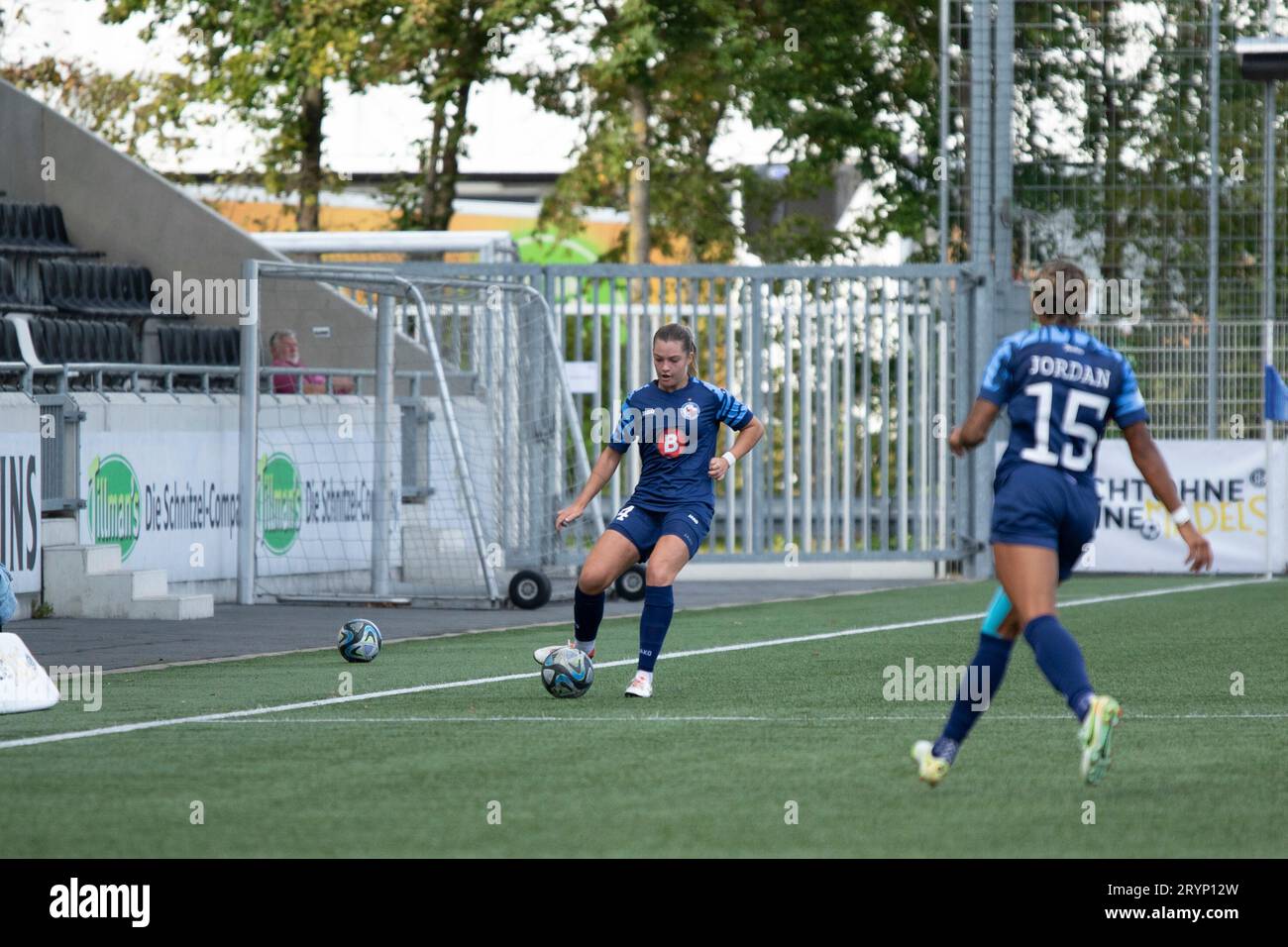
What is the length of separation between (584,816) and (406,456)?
13.9 meters

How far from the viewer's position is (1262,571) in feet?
73.5

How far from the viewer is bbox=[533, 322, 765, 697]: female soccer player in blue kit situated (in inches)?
424

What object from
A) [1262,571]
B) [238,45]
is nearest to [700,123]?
[238,45]

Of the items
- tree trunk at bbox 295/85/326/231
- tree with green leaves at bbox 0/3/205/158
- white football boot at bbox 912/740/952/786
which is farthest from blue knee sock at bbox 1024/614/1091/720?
tree with green leaves at bbox 0/3/205/158

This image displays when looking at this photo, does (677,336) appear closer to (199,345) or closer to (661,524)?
(661,524)

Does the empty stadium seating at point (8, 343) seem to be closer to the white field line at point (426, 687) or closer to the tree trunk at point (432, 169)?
the white field line at point (426, 687)

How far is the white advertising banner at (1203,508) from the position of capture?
22516mm

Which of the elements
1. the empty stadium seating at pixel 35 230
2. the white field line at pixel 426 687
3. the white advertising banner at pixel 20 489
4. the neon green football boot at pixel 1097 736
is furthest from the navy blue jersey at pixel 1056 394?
the empty stadium seating at pixel 35 230

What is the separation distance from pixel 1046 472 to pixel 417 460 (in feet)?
44.3

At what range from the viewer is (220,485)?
58.4 feet

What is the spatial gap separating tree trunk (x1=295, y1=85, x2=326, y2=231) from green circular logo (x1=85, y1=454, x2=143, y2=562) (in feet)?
60.8

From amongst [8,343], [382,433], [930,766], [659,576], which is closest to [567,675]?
[659,576]

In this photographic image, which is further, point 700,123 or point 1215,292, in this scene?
point 700,123

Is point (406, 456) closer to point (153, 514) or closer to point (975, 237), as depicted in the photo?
point (153, 514)
